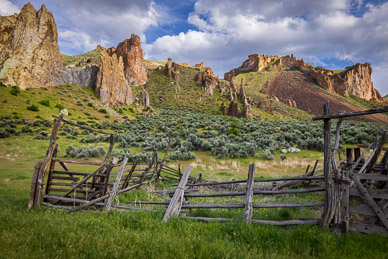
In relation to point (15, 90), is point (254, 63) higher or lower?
higher

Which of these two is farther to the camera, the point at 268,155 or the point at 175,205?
the point at 268,155

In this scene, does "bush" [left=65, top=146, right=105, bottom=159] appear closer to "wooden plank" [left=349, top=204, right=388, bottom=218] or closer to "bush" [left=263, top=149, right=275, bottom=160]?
"bush" [left=263, top=149, right=275, bottom=160]

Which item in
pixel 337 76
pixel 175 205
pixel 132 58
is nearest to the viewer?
pixel 175 205

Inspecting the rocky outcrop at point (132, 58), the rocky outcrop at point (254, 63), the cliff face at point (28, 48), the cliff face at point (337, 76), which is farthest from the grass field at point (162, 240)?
the rocky outcrop at point (254, 63)

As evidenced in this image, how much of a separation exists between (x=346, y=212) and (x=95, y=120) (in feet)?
125

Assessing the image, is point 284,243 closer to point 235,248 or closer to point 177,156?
point 235,248

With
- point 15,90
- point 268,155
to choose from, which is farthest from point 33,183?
point 15,90

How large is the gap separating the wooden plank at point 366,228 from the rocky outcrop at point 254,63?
132596mm

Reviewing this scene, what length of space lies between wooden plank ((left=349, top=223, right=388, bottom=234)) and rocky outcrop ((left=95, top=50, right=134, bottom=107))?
48121 millimetres

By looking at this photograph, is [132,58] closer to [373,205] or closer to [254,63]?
[373,205]

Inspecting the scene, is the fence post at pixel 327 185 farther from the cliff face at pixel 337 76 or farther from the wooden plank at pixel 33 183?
the cliff face at pixel 337 76

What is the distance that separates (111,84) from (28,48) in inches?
652

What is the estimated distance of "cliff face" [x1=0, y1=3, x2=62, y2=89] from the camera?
1374 inches

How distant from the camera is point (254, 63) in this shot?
14538 centimetres
